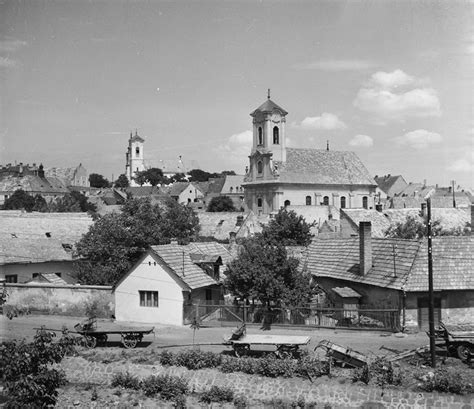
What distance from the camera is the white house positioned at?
29062 mm

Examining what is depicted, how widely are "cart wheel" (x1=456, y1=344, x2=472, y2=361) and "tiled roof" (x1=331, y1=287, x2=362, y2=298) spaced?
316 inches

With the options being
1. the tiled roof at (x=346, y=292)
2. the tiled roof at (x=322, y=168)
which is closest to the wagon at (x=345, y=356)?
the tiled roof at (x=346, y=292)

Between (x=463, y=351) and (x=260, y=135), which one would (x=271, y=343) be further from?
(x=260, y=135)

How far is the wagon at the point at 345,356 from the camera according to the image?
2133 cm

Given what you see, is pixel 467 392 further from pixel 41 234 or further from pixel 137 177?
pixel 137 177


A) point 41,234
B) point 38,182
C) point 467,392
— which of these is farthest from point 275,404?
point 38,182

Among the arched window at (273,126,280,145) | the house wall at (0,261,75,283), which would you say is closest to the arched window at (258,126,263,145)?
the arched window at (273,126,280,145)

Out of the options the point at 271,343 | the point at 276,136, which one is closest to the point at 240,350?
the point at 271,343

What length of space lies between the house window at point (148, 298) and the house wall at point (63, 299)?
215 cm

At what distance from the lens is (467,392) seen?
19.4 m

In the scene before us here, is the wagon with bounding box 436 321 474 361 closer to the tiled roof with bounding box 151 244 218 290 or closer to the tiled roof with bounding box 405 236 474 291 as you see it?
the tiled roof with bounding box 405 236 474 291

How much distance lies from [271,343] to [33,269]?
2155 cm

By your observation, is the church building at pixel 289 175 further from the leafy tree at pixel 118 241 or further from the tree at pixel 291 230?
the leafy tree at pixel 118 241

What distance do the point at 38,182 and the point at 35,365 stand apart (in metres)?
123
